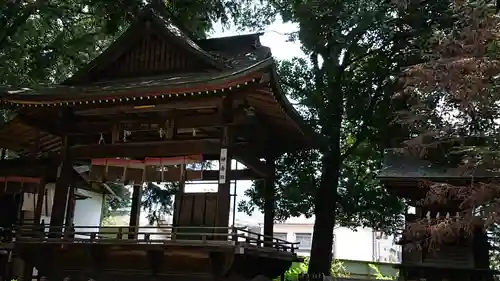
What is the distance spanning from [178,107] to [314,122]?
22.3 ft

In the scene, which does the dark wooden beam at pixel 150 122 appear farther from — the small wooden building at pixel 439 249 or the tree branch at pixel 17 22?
the tree branch at pixel 17 22

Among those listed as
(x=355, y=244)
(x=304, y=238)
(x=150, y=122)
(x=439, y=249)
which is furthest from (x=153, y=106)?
(x=355, y=244)

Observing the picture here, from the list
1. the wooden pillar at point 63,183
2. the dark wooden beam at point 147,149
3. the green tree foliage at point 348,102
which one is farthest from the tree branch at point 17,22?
the green tree foliage at point 348,102

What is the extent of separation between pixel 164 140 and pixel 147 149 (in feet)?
1.74

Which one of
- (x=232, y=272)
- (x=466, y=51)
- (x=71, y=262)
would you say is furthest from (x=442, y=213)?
(x=71, y=262)

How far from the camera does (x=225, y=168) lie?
1257 cm

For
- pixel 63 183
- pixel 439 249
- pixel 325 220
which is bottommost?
pixel 439 249

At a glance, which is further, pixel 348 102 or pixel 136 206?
pixel 348 102

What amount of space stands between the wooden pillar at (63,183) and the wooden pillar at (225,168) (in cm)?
449

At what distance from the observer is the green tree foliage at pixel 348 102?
18.4 m

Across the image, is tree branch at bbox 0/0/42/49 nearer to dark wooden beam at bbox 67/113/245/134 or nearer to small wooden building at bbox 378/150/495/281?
dark wooden beam at bbox 67/113/245/134

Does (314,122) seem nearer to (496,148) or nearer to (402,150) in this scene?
(402,150)

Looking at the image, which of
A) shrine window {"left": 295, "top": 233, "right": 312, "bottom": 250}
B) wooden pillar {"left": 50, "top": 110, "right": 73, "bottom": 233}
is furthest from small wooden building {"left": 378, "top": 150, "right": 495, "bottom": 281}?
shrine window {"left": 295, "top": 233, "right": 312, "bottom": 250}

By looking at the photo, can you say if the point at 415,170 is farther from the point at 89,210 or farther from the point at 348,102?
the point at 89,210
